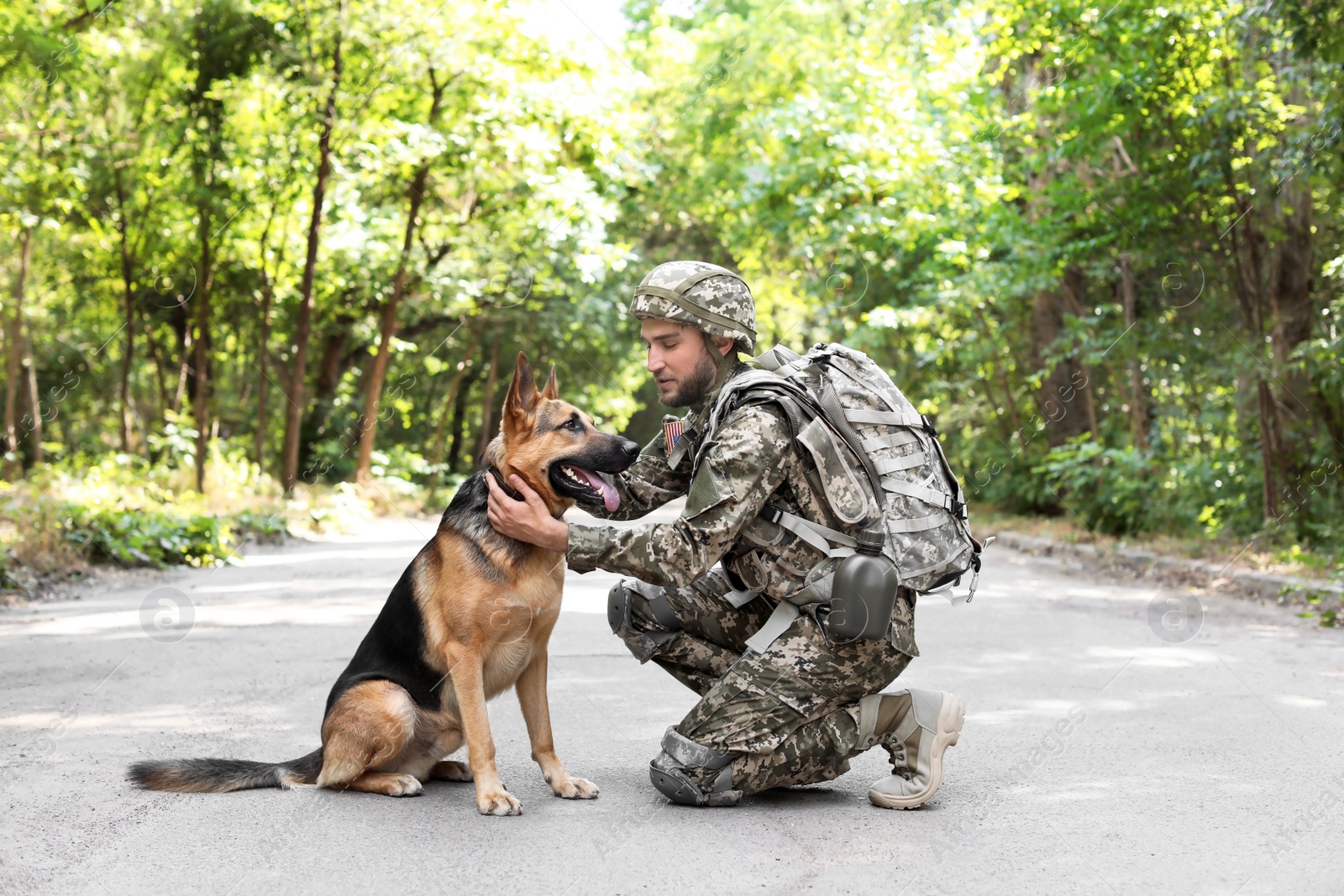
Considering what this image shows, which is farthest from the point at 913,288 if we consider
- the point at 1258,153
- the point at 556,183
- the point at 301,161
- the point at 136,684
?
the point at 136,684

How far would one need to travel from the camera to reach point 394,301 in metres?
21.0

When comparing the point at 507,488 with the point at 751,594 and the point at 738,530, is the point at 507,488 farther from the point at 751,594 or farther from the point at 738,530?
the point at 751,594

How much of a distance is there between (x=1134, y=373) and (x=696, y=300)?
37.0ft

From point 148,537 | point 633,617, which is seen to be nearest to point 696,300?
point 633,617

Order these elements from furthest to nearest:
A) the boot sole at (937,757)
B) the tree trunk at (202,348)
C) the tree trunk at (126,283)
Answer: the tree trunk at (126,283), the tree trunk at (202,348), the boot sole at (937,757)

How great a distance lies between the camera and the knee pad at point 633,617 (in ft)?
15.9

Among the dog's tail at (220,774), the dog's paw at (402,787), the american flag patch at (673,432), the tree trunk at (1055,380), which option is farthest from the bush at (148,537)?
the tree trunk at (1055,380)

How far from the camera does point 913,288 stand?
20.1 meters

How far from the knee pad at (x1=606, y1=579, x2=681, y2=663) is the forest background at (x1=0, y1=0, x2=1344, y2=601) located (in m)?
7.38

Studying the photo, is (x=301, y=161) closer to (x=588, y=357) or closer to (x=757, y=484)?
(x=588, y=357)

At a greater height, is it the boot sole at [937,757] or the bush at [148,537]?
the boot sole at [937,757]

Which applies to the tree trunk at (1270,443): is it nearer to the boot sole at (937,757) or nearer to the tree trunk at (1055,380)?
the tree trunk at (1055,380)

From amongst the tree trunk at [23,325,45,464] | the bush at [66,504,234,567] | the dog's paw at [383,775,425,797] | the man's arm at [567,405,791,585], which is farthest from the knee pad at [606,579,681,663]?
the tree trunk at [23,325,45,464]

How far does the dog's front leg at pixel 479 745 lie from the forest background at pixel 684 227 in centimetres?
757
